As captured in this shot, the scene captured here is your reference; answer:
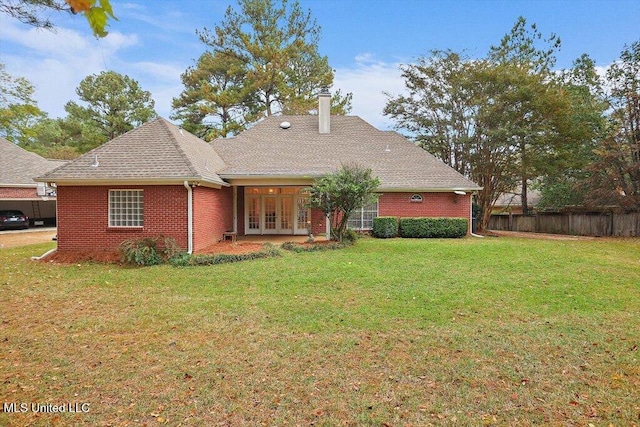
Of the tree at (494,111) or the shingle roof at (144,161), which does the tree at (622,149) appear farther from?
the shingle roof at (144,161)

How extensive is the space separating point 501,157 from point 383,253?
1280cm

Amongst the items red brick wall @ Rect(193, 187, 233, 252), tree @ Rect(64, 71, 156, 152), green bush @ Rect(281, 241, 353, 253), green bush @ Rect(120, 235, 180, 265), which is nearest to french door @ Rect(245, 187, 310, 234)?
red brick wall @ Rect(193, 187, 233, 252)

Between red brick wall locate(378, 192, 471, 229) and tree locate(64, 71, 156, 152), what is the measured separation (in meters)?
27.8

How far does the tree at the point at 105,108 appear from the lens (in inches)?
1291

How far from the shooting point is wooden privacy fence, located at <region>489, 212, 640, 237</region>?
17.4 metres

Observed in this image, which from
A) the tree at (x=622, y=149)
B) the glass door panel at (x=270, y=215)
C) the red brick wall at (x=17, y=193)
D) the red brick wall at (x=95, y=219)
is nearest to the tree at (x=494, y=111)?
the tree at (x=622, y=149)

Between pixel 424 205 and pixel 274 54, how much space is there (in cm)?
1728

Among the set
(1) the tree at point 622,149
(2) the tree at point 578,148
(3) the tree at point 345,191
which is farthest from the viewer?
(2) the tree at point 578,148

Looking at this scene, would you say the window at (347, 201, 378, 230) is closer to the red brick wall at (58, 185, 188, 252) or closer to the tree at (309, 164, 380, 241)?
the tree at (309, 164, 380, 241)

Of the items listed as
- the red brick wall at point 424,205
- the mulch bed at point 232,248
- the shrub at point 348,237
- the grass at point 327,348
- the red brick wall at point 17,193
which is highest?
the red brick wall at point 17,193

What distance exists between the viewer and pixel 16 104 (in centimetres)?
1491

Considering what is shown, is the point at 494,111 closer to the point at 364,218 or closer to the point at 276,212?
the point at 364,218

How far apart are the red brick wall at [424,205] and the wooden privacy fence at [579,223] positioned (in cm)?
810

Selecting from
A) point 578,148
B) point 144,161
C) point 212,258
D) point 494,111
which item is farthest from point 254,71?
point 578,148
